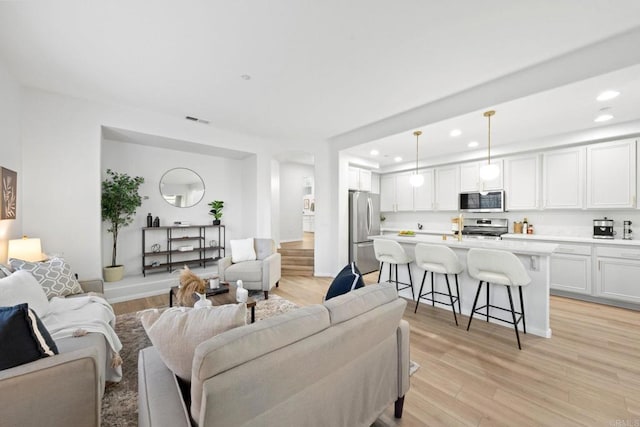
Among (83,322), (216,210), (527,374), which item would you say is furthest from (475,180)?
(83,322)

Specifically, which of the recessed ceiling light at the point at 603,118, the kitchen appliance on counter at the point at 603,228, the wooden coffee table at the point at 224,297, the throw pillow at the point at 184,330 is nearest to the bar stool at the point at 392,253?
the wooden coffee table at the point at 224,297

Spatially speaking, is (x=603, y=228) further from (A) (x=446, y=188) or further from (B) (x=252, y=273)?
(B) (x=252, y=273)

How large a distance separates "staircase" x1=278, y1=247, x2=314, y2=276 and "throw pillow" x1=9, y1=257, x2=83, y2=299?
336 cm

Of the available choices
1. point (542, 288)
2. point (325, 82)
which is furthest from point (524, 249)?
point (325, 82)

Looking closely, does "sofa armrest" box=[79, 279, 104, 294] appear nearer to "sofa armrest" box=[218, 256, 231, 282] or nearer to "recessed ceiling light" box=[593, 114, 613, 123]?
"sofa armrest" box=[218, 256, 231, 282]

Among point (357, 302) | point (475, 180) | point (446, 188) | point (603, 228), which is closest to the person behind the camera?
point (357, 302)

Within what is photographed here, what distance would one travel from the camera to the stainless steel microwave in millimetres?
4797

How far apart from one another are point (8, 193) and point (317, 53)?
3.45m

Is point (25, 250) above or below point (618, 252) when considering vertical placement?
above

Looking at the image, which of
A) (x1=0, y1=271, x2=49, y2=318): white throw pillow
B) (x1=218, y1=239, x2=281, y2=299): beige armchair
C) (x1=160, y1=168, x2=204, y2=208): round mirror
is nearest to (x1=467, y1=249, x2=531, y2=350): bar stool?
(x1=218, y1=239, x2=281, y2=299): beige armchair

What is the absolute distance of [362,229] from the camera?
5.50 m

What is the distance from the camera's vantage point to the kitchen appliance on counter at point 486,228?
486 centimetres

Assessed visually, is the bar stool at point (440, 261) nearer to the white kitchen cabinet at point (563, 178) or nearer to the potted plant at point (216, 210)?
the white kitchen cabinet at point (563, 178)

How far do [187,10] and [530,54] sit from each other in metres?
2.96
